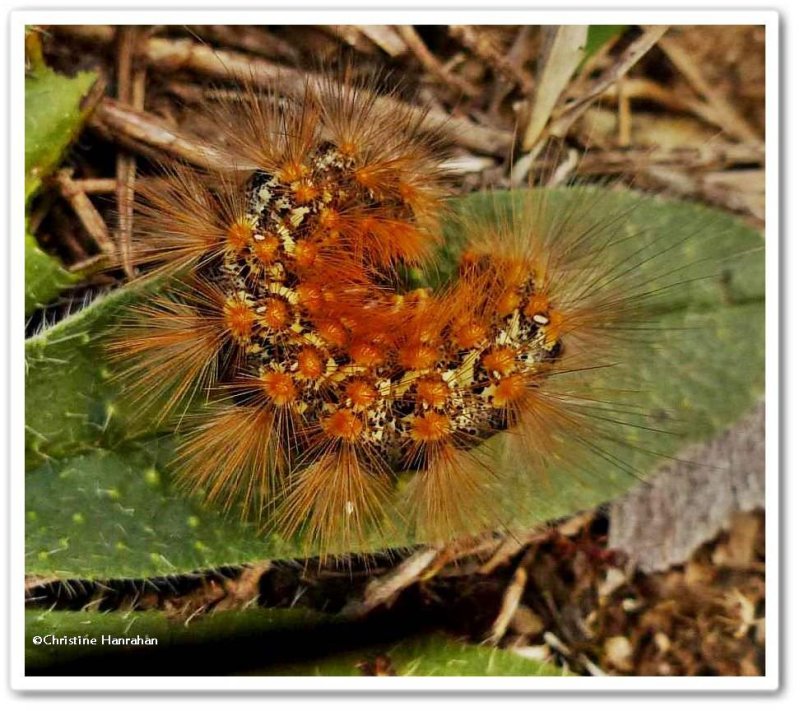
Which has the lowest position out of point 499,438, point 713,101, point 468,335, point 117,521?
point 117,521

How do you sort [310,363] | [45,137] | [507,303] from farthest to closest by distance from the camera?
[45,137] → [507,303] → [310,363]

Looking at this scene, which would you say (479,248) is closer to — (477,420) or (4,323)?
(477,420)

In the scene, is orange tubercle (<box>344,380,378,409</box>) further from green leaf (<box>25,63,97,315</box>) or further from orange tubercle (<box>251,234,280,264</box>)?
green leaf (<box>25,63,97,315</box>)

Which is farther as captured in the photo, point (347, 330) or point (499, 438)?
point (499, 438)

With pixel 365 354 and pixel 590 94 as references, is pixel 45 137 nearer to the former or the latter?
pixel 365 354

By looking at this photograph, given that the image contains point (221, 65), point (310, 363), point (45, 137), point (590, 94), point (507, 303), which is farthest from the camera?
point (590, 94)

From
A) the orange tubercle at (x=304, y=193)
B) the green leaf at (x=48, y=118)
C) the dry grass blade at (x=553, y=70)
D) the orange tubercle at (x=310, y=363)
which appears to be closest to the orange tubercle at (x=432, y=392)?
the orange tubercle at (x=310, y=363)

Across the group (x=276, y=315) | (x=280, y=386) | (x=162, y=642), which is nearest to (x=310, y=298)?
(x=276, y=315)
